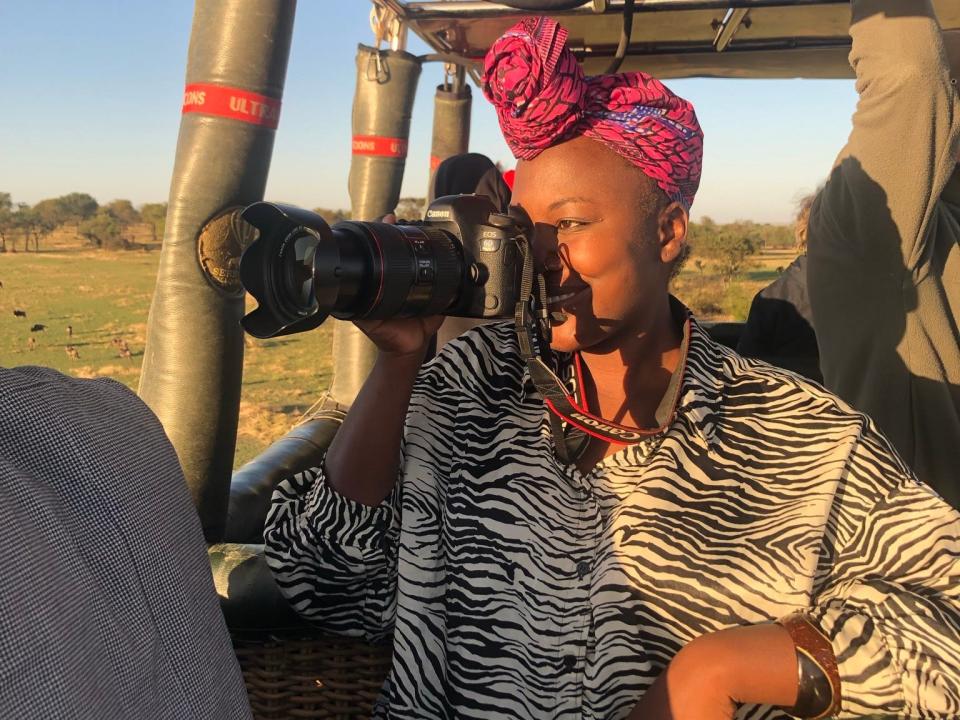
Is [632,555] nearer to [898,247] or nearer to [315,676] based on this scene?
[315,676]

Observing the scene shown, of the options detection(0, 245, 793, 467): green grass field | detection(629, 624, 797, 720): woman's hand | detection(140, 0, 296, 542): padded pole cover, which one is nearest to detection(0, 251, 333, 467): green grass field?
detection(0, 245, 793, 467): green grass field

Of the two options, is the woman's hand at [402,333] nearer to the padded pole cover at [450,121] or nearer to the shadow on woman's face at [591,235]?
the shadow on woman's face at [591,235]

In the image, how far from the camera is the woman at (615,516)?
1.12m

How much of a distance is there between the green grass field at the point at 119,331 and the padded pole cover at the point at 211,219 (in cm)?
423

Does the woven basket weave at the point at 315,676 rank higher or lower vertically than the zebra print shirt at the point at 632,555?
lower

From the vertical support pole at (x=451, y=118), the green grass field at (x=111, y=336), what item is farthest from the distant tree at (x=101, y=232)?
the vertical support pole at (x=451, y=118)

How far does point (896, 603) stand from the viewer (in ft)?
3.66

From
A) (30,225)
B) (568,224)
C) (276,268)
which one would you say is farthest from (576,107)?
(30,225)

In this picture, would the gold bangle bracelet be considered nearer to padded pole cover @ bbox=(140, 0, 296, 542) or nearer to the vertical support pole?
padded pole cover @ bbox=(140, 0, 296, 542)

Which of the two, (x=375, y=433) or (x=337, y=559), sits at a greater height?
(x=375, y=433)

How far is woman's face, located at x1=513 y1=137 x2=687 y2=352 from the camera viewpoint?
1292mm

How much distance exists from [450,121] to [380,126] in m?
1.11

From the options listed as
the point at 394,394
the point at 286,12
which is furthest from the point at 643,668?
the point at 286,12

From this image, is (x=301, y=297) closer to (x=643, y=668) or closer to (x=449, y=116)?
(x=643, y=668)
